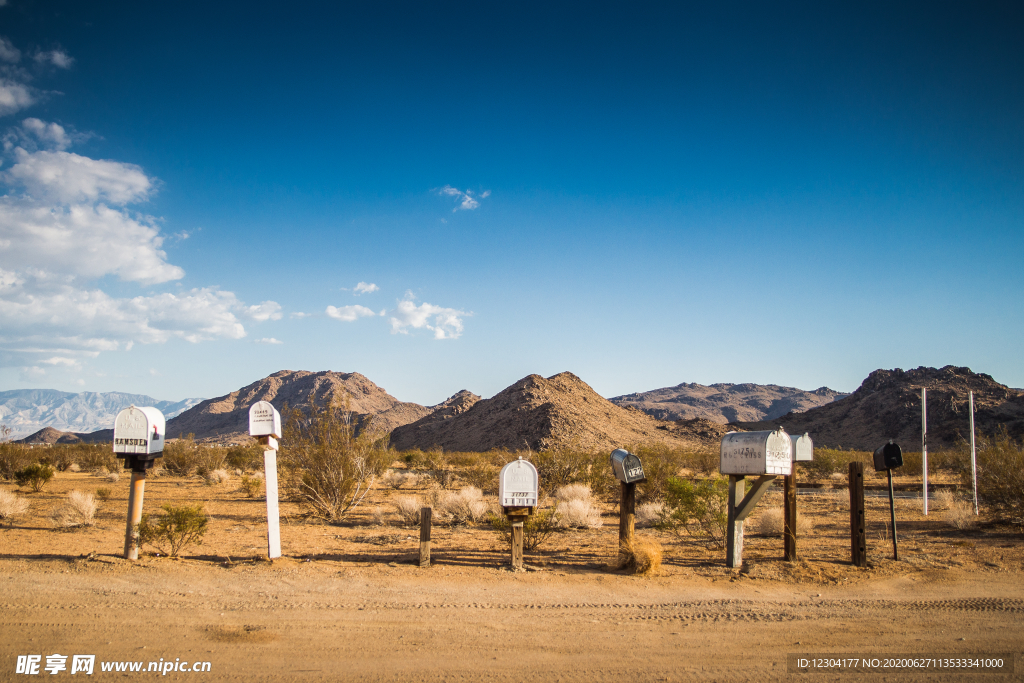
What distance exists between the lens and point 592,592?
7750 mm

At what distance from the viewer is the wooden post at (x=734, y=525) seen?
351 inches

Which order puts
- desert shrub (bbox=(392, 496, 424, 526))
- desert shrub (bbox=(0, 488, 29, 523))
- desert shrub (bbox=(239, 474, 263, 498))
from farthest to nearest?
1. desert shrub (bbox=(239, 474, 263, 498))
2. desert shrub (bbox=(392, 496, 424, 526))
3. desert shrub (bbox=(0, 488, 29, 523))

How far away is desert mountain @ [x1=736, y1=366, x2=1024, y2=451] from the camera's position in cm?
5931

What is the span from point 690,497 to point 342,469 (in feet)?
28.0

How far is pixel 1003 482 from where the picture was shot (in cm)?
1246

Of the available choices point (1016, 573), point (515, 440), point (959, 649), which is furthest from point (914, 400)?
point (959, 649)

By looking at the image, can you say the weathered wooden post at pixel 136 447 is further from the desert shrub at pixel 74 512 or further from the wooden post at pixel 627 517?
the wooden post at pixel 627 517

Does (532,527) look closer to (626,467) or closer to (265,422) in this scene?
(626,467)

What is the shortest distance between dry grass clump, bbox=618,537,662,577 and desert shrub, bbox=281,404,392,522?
7.54 m

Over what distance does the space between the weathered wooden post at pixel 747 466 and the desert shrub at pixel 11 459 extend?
2640cm

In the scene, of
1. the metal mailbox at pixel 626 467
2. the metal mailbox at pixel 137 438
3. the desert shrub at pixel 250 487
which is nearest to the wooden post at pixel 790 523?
the metal mailbox at pixel 626 467

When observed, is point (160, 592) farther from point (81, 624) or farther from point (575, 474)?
point (575, 474)

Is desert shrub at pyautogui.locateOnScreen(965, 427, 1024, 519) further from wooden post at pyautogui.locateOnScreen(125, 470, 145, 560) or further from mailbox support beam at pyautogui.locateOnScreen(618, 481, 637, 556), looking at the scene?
wooden post at pyautogui.locateOnScreen(125, 470, 145, 560)

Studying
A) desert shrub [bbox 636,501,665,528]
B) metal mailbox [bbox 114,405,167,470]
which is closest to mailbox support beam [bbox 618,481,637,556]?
desert shrub [bbox 636,501,665,528]
